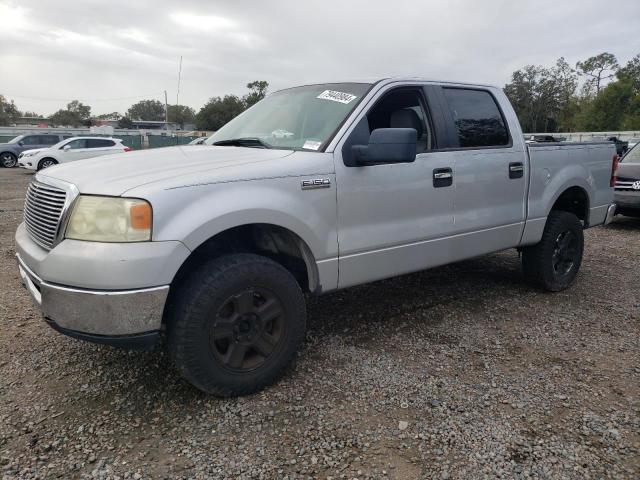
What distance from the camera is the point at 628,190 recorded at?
8.28 meters

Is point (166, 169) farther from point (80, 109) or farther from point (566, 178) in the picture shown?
point (80, 109)

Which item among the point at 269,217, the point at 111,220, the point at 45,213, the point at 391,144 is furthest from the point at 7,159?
the point at 391,144

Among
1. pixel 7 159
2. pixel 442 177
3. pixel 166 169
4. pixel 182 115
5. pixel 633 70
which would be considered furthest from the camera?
pixel 182 115

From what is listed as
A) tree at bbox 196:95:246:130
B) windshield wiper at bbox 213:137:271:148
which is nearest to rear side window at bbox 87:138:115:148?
windshield wiper at bbox 213:137:271:148

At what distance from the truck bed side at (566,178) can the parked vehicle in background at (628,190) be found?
3.66m

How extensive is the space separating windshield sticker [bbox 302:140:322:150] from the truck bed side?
2.16 m

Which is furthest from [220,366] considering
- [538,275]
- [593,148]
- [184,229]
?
[593,148]

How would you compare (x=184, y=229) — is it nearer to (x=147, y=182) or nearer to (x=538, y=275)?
(x=147, y=182)

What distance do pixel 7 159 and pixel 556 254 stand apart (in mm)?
25278

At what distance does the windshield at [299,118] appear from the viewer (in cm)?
319

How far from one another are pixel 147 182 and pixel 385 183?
1.48 m

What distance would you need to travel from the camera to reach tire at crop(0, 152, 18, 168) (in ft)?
75.6

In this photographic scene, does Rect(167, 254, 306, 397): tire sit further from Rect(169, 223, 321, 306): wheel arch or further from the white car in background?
the white car in background

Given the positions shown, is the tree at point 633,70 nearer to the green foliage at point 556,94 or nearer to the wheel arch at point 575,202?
the green foliage at point 556,94
